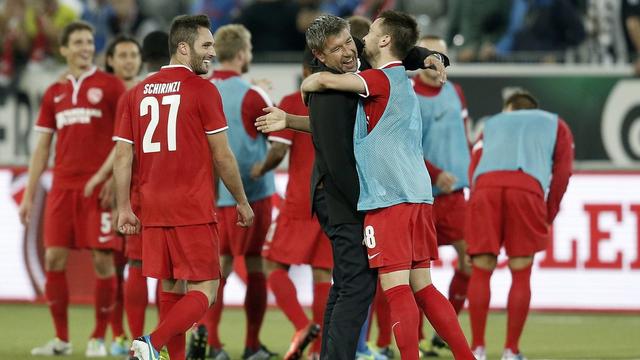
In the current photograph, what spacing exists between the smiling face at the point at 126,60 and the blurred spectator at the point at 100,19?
5161mm

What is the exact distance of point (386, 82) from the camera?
7344 millimetres

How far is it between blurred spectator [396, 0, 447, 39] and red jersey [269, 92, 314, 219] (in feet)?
20.9

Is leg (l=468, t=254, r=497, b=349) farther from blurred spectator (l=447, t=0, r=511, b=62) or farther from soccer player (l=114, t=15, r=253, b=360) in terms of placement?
blurred spectator (l=447, t=0, r=511, b=62)

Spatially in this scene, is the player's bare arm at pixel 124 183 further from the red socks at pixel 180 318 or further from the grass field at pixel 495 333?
the grass field at pixel 495 333

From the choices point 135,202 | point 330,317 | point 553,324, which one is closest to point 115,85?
point 135,202

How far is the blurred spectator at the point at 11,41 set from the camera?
14.9 m

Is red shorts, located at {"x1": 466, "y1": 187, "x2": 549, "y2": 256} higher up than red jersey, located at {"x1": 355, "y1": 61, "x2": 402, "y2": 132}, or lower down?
lower down

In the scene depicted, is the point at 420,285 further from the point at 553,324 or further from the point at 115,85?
the point at 553,324

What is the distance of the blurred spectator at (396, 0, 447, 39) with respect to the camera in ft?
50.9

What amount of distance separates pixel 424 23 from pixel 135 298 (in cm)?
732

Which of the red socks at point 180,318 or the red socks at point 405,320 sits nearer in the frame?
the red socks at point 405,320

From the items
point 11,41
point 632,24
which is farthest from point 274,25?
point 632,24

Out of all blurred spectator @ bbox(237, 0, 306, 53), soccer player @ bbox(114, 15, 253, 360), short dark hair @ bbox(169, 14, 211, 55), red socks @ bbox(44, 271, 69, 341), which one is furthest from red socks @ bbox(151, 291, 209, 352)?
blurred spectator @ bbox(237, 0, 306, 53)

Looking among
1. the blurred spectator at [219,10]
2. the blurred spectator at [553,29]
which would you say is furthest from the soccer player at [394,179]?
the blurred spectator at [219,10]
